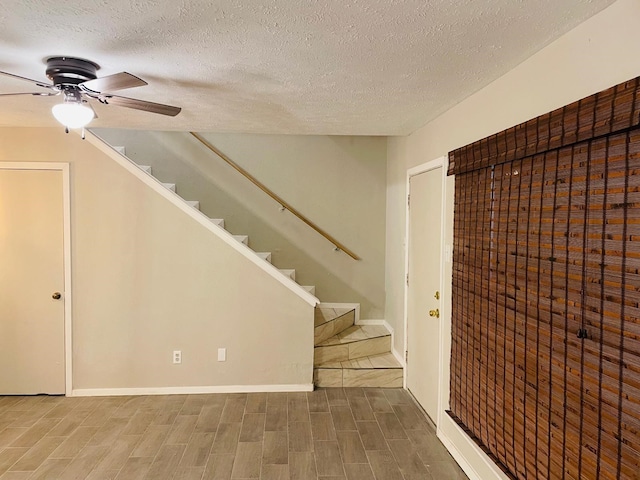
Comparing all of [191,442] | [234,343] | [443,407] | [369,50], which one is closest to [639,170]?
[369,50]

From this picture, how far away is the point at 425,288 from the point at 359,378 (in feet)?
3.81

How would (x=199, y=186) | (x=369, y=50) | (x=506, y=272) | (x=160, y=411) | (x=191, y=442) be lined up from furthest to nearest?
(x=199, y=186), (x=160, y=411), (x=191, y=442), (x=506, y=272), (x=369, y=50)

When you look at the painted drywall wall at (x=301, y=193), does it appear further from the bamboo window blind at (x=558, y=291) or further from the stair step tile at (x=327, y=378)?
the bamboo window blind at (x=558, y=291)

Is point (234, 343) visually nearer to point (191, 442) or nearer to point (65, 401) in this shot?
point (191, 442)

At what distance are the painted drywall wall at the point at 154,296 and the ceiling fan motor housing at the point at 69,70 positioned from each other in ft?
5.36

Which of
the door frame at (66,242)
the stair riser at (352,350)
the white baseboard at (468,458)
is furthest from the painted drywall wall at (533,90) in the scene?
the door frame at (66,242)

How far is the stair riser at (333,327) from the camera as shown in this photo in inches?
161

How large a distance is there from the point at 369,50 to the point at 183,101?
1.43m

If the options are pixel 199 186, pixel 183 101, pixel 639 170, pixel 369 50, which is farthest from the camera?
pixel 199 186

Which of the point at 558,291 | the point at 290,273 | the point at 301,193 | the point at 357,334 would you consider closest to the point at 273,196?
the point at 301,193

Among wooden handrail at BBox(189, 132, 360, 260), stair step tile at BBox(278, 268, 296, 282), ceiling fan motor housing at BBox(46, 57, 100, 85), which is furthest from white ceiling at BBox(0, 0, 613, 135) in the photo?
stair step tile at BBox(278, 268, 296, 282)

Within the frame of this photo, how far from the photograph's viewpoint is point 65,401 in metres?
3.46

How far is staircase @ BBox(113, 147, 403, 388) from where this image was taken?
3777 mm

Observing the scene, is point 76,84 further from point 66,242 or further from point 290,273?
Result: point 290,273
